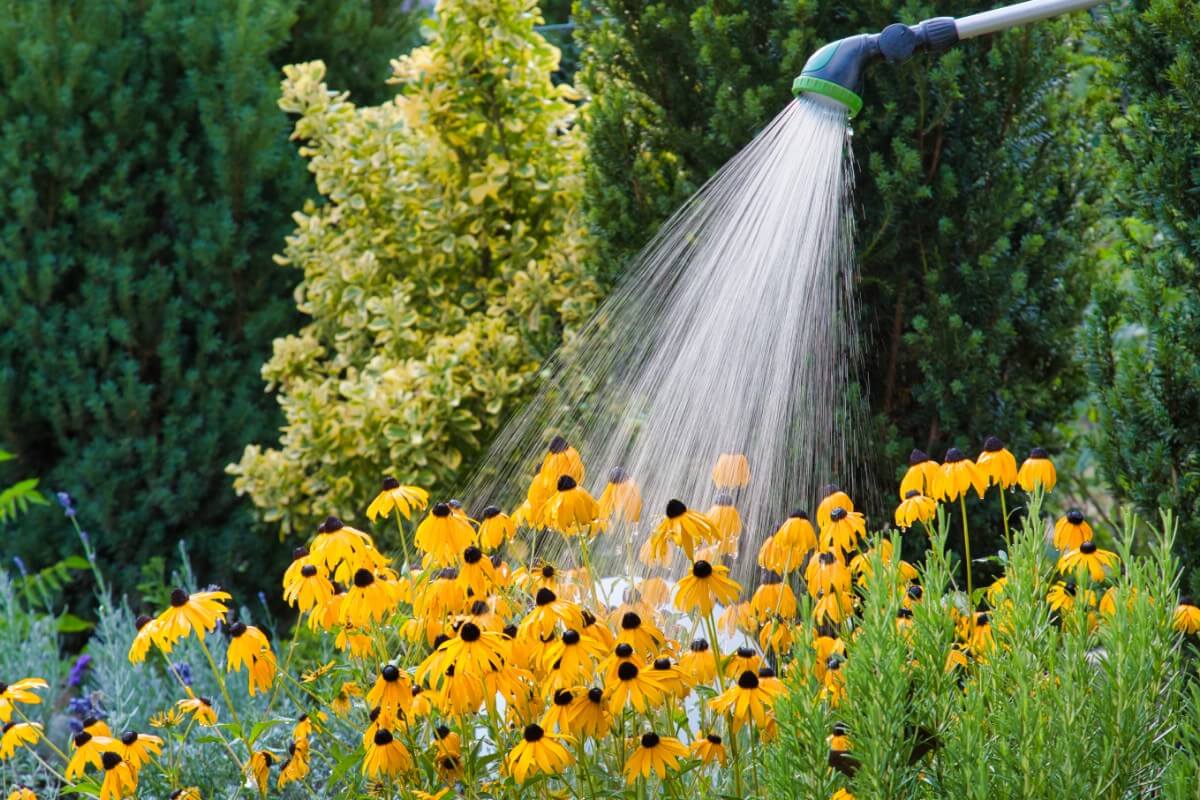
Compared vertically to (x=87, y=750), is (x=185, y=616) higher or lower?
higher

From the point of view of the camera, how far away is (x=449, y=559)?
2133 millimetres

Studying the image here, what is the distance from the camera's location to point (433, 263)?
444 cm

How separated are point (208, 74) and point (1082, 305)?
11.3ft

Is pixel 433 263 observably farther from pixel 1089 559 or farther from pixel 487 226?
pixel 1089 559

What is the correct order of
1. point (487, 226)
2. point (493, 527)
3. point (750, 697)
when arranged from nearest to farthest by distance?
point (750, 697) < point (493, 527) < point (487, 226)

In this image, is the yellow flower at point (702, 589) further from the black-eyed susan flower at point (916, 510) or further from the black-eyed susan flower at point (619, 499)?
the black-eyed susan flower at point (916, 510)

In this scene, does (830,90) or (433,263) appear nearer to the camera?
(830,90)

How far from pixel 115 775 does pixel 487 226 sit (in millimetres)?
2636

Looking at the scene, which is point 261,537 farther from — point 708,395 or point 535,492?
point 535,492

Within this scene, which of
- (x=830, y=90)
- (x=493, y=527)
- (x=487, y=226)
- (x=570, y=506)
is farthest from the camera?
(x=487, y=226)

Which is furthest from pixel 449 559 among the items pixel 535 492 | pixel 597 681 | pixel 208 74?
pixel 208 74

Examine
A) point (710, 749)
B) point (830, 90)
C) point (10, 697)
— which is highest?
point (830, 90)

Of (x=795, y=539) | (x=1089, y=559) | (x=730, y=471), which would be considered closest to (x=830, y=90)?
(x=730, y=471)

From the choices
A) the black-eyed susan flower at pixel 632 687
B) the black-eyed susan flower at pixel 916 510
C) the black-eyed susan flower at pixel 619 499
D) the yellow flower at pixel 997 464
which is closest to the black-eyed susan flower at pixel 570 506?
the black-eyed susan flower at pixel 619 499
